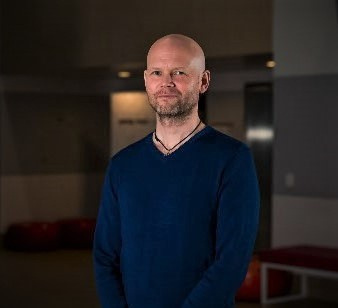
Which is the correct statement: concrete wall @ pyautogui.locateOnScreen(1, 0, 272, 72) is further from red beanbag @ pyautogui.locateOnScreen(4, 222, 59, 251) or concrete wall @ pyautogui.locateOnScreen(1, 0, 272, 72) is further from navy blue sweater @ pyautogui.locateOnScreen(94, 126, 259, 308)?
navy blue sweater @ pyautogui.locateOnScreen(94, 126, 259, 308)

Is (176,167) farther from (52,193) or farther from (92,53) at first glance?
(52,193)

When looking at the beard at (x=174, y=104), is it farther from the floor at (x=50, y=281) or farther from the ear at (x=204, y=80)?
the floor at (x=50, y=281)

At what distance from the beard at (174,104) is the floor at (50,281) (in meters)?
4.69

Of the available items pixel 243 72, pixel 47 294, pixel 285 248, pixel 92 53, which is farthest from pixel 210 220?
pixel 243 72

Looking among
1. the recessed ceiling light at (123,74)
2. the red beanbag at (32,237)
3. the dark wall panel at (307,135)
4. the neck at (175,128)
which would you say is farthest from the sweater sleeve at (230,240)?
the red beanbag at (32,237)

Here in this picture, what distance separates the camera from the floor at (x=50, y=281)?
661 centimetres

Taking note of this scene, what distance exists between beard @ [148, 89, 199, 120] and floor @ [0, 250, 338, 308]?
4.69 m

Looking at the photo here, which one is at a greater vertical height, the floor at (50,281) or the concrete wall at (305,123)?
the concrete wall at (305,123)

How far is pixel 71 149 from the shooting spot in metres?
10.9

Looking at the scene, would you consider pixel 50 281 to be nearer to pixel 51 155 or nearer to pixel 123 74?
pixel 123 74

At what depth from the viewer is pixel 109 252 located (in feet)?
6.89

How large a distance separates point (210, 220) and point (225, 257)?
0.34ft

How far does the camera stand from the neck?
203 centimetres

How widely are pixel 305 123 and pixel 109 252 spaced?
194 inches
